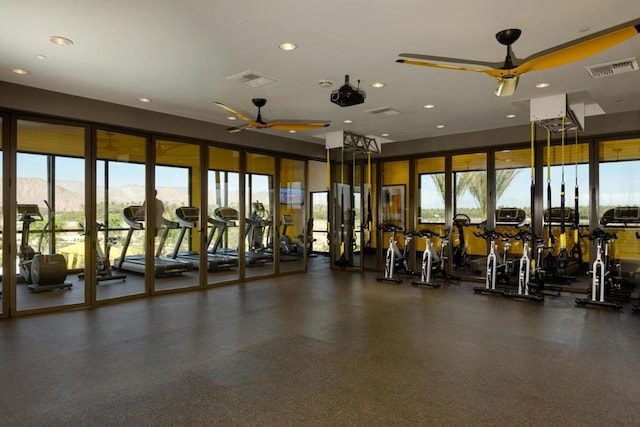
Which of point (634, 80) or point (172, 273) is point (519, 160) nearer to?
point (634, 80)

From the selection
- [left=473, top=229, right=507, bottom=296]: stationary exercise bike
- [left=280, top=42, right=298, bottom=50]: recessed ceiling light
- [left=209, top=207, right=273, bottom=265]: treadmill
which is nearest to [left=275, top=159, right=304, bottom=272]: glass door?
[left=209, top=207, right=273, bottom=265]: treadmill

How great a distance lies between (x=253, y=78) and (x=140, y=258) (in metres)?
4.02

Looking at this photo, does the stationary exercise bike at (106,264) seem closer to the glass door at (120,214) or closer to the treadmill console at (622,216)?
the glass door at (120,214)

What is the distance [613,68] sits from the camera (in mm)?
4969

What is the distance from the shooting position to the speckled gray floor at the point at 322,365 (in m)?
2.97

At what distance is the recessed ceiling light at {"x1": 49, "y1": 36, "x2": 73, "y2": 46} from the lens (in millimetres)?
4148

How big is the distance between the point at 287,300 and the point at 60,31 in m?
4.70

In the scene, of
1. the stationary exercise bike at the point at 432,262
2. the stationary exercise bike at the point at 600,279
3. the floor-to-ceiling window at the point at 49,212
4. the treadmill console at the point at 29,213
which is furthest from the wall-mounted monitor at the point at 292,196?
the stationary exercise bike at the point at 600,279

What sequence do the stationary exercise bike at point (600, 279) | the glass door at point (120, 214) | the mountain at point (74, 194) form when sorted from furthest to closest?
the glass door at point (120, 214) → the stationary exercise bike at point (600, 279) → the mountain at point (74, 194)

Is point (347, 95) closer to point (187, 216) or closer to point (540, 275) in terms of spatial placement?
point (187, 216)

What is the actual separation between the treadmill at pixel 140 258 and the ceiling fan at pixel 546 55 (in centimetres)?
548

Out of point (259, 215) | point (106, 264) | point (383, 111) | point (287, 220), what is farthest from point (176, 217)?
point (383, 111)

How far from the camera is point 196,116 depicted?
24.8 ft

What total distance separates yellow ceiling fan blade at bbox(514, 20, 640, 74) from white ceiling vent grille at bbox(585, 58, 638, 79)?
1.73 meters
